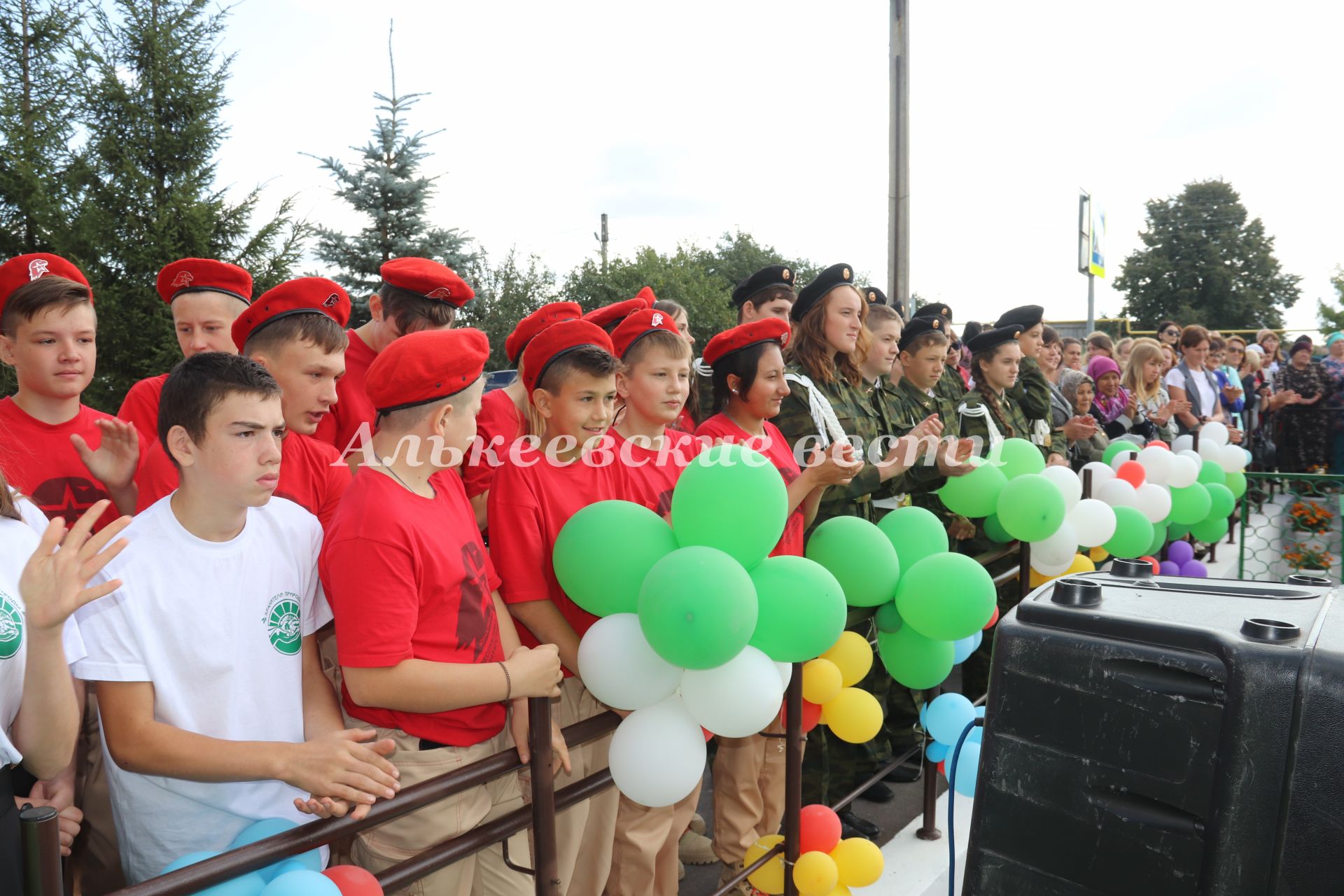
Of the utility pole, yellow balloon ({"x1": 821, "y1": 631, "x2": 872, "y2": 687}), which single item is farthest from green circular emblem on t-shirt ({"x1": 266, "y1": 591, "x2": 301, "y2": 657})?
the utility pole

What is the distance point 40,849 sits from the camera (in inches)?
47.4

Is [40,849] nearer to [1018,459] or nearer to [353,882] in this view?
[353,882]

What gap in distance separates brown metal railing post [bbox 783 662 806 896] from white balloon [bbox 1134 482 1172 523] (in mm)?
2955

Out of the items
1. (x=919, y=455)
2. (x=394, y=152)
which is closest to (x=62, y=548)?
(x=919, y=455)

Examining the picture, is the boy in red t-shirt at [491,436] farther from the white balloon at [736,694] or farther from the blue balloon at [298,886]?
the blue balloon at [298,886]

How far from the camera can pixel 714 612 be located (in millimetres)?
1923

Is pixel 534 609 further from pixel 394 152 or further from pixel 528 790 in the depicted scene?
pixel 394 152

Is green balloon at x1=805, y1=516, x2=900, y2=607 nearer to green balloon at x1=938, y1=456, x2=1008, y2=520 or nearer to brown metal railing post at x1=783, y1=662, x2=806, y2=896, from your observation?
brown metal railing post at x1=783, y1=662, x2=806, y2=896

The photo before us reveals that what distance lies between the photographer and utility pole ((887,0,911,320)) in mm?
8633

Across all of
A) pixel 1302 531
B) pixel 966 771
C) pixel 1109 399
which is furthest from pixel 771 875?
pixel 1109 399

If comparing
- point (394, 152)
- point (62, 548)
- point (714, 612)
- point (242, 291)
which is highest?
point (394, 152)

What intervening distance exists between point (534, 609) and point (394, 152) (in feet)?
38.5

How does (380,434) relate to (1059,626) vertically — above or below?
above

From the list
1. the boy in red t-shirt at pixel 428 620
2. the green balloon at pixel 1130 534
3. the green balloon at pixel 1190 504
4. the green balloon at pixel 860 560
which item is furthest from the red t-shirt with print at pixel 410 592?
the green balloon at pixel 1190 504
